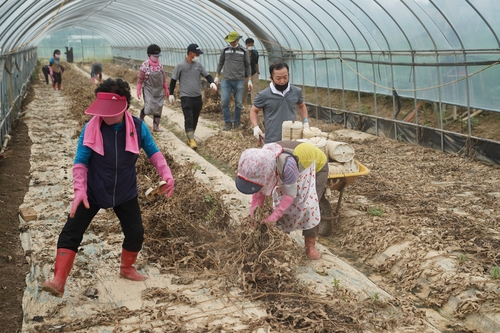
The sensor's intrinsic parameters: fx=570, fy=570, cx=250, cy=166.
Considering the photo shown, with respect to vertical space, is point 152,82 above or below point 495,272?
above

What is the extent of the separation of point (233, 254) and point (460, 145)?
561 centimetres

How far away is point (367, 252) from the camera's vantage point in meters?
5.09

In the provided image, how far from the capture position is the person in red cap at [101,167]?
3.69 meters

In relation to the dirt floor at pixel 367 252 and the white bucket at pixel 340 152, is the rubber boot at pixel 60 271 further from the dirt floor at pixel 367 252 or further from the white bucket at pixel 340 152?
the white bucket at pixel 340 152

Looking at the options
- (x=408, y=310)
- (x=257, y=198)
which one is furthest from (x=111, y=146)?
(x=408, y=310)

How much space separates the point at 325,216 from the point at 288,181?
139 centimetres

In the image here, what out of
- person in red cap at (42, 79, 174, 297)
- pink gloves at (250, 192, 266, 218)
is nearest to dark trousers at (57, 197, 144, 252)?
person in red cap at (42, 79, 174, 297)

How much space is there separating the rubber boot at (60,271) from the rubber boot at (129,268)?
1.55ft

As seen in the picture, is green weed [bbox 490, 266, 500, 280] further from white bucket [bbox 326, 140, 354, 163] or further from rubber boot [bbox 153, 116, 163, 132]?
rubber boot [bbox 153, 116, 163, 132]

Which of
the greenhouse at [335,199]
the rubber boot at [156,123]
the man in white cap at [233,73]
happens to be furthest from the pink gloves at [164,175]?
the man in white cap at [233,73]

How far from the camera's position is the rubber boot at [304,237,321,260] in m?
4.67

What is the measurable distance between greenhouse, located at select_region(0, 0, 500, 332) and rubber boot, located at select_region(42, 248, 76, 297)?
16cm

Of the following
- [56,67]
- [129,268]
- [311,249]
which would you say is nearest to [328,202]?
[311,249]

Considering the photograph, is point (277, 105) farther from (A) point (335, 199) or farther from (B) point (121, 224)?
(B) point (121, 224)
